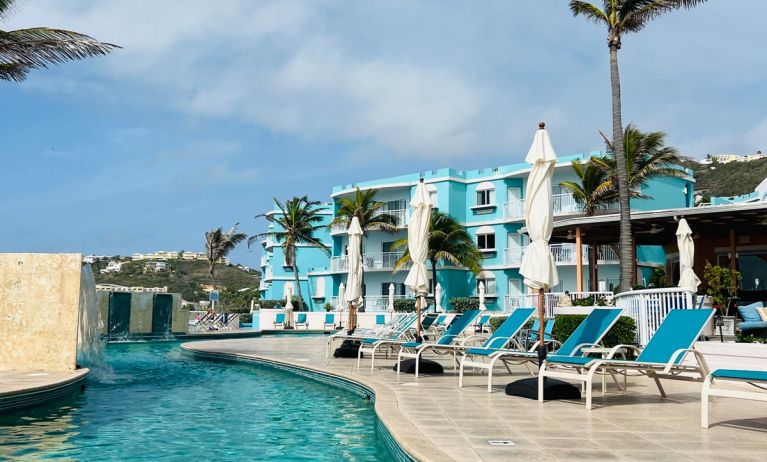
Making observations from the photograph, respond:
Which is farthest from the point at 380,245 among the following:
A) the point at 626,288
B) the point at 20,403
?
the point at 20,403

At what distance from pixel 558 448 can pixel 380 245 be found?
39.5 meters

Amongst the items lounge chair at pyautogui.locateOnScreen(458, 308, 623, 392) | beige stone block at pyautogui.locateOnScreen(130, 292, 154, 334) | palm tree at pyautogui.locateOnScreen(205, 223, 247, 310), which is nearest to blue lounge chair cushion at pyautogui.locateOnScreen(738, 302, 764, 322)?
lounge chair at pyautogui.locateOnScreen(458, 308, 623, 392)

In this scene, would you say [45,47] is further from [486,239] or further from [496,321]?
[486,239]

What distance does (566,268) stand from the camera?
36.6 meters

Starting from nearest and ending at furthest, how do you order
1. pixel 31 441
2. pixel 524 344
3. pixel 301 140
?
1. pixel 31 441
2. pixel 524 344
3. pixel 301 140

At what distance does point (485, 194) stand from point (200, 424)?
35.2 metres

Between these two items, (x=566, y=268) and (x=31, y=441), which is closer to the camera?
(x=31, y=441)

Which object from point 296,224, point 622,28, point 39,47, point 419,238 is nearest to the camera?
point 419,238

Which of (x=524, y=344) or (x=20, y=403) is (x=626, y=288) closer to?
(x=524, y=344)

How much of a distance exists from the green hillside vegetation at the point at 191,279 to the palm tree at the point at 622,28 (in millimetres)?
47938

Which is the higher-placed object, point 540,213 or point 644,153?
point 644,153

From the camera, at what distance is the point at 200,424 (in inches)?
293

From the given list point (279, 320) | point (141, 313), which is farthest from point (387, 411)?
point (279, 320)

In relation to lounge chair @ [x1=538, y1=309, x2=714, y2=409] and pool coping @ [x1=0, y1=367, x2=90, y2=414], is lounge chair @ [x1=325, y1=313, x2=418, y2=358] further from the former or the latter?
lounge chair @ [x1=538, y1=309, x2=714, y2=409]
